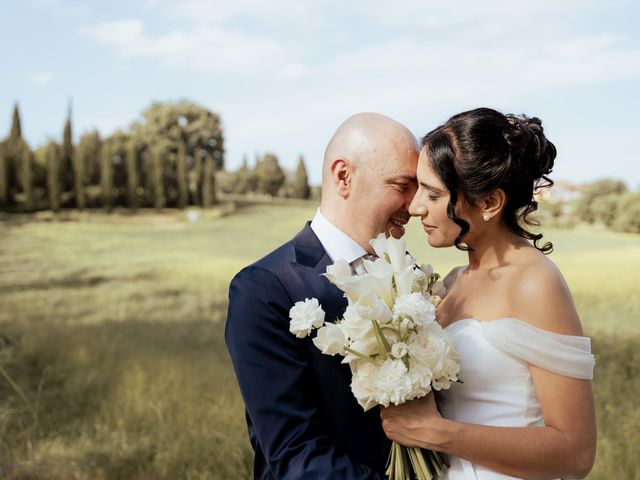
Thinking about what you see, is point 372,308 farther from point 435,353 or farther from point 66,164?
point 66,164

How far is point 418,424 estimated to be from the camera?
2.65 metres

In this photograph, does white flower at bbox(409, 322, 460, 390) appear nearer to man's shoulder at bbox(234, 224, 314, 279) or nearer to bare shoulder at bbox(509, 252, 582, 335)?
bare shoulder at bbox(509, 252, 582, 335)

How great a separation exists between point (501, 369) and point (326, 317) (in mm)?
710

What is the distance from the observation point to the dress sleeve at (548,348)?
2.73 metres

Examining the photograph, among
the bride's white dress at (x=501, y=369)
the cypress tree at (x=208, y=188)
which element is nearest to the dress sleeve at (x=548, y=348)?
the bride's white dress at (x=501, y=369)

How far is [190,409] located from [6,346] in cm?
514

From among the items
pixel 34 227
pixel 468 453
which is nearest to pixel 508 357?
pixel 468 453

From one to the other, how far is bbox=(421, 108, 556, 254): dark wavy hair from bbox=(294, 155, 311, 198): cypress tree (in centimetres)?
6584

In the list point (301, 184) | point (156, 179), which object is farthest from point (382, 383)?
point (301, 184)

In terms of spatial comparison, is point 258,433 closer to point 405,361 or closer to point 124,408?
point 405,361

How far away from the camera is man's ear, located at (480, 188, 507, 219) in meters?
2.94

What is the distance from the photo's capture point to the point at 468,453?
2.68 metres

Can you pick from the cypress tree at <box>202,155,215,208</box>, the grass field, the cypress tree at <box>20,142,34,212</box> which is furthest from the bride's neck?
the cypress tree at <box>202,155,215,208</box>

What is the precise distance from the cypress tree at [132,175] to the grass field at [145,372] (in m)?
23.7
